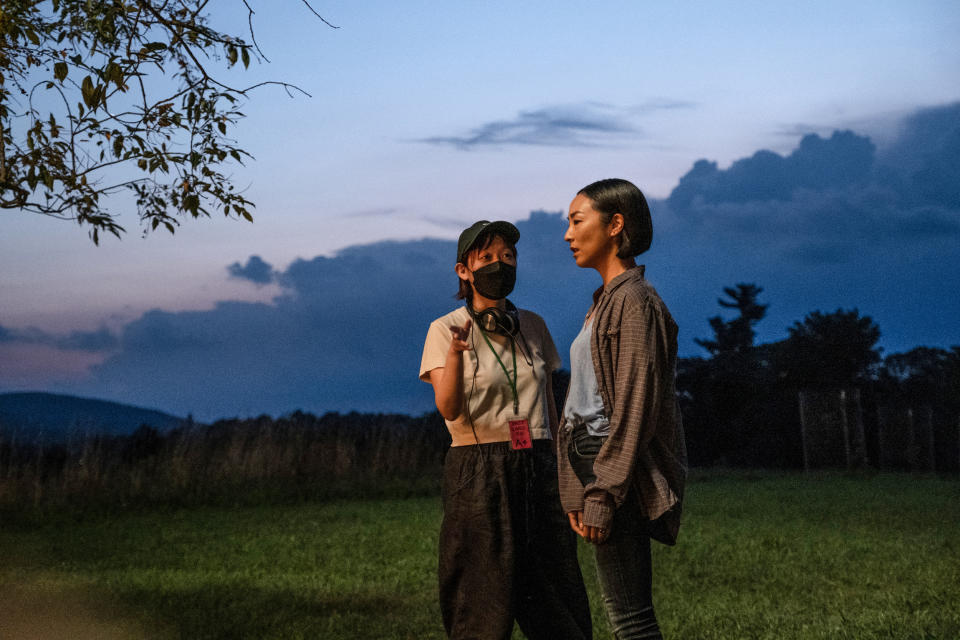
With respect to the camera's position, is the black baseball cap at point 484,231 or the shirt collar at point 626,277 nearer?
the shirt collar at point 626,277

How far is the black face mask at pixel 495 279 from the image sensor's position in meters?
3.87

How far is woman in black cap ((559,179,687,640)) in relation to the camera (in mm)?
2898

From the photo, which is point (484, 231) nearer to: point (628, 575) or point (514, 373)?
point (514, 373)

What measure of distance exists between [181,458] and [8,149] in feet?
36.3

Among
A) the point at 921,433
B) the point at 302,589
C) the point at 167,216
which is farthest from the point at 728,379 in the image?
the point at 167,216

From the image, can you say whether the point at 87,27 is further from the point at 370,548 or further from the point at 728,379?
the point at 728,379

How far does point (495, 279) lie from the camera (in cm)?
388

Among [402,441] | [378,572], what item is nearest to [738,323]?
[402,441]

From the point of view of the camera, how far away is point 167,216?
6414mm

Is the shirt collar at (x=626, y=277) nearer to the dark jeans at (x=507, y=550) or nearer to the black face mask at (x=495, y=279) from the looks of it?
the black face mask at (x=495, y=279)

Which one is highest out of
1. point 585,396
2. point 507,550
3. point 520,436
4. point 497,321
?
point 497,321

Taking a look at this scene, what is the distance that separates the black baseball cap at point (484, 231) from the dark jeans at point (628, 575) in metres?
1.35

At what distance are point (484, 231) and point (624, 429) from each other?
128 cm

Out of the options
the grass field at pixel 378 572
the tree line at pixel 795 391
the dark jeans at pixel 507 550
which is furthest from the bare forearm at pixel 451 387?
the tree line at pixel 795 391
